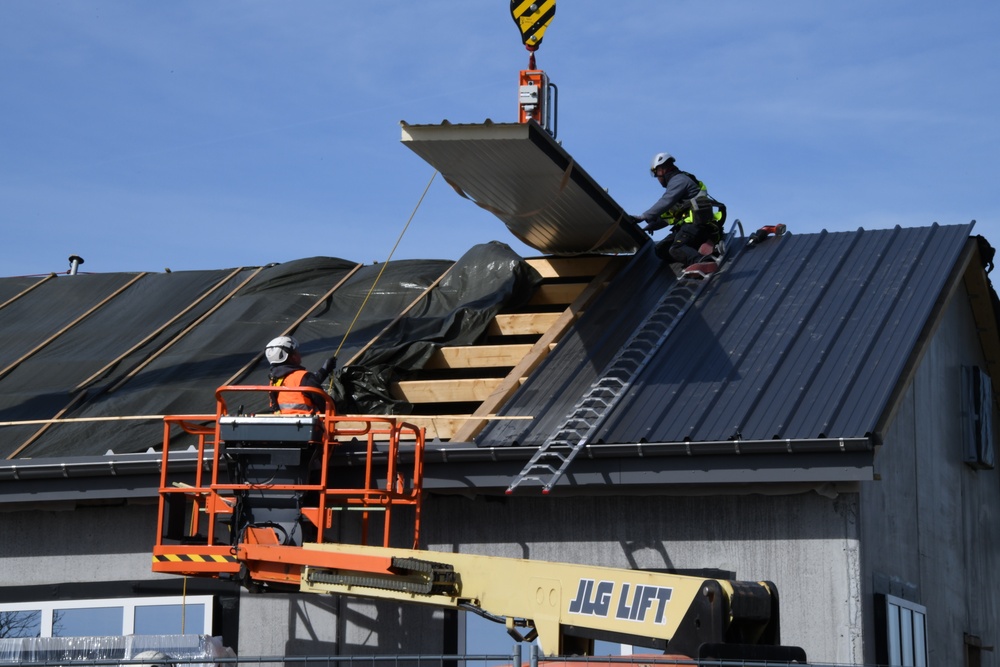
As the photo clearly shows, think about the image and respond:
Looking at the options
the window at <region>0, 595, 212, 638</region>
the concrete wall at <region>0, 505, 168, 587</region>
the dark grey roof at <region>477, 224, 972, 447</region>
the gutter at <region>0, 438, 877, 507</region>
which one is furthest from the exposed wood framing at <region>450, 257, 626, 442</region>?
the concrete wall at <region>0, 505, 168, 587</region>

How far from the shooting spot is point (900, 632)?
10.4 metres

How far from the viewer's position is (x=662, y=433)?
418 inches

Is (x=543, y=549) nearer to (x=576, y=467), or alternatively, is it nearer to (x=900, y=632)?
(x=576, y=467)

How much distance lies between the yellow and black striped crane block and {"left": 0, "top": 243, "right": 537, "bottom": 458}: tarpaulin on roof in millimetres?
2308

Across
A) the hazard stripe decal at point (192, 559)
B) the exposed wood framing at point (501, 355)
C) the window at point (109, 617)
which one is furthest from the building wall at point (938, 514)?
the window at point (109, 617)

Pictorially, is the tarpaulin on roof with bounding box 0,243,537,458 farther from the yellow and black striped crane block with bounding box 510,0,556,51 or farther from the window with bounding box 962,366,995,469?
the window with bounding box 962,366,995,469

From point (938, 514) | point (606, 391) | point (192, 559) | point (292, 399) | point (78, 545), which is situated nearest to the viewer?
point (192, 559)

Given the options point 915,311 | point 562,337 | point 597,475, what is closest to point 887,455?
point 915,311

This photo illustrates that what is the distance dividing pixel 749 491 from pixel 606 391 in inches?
71.7

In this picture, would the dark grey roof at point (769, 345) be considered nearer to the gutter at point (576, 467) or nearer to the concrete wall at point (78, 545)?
the gutter at point (576, 467)

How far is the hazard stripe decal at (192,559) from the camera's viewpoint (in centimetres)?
1020

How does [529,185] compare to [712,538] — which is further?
[529,185]

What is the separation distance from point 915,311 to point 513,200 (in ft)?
13.4

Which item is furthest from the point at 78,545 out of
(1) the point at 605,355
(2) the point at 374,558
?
(1) the point at 605,355
